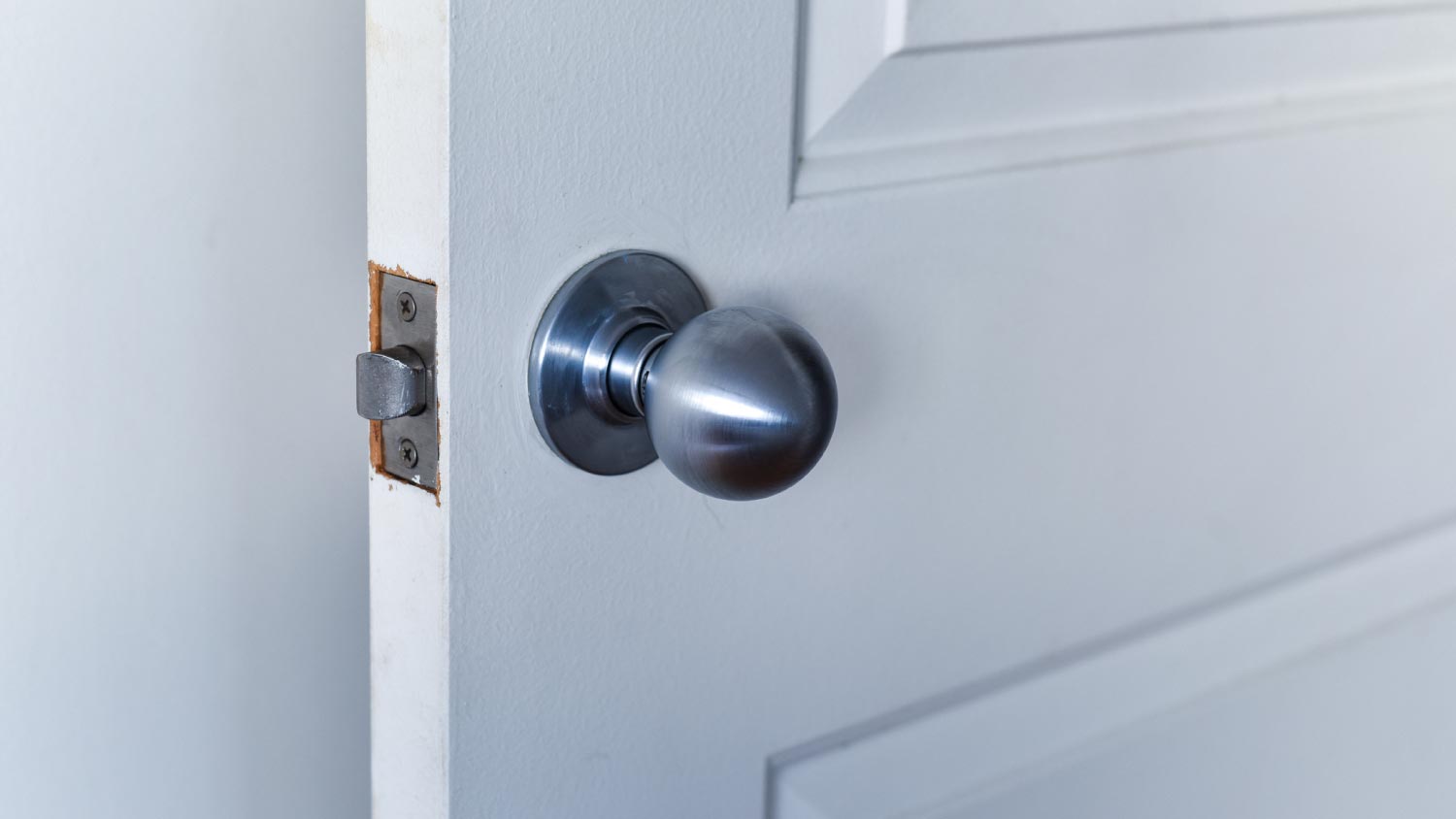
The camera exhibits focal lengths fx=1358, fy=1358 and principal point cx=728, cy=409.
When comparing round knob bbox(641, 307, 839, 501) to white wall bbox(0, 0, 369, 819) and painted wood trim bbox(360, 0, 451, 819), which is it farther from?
white wall bbox(0, 0, 369, 819)

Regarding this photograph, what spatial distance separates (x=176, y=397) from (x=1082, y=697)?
39 centimetres

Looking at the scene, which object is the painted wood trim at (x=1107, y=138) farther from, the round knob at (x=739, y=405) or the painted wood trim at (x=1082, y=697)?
the painted wood trim at (x=1082, y=697)

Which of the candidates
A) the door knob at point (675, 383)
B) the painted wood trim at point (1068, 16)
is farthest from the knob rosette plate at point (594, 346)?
the painted wood trim at point (1068, 16)

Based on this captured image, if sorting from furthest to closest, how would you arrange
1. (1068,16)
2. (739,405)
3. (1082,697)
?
1. (1082,697)
2. (1068,16)
3. (739,405)

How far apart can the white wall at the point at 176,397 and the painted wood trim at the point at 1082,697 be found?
9.2 inches

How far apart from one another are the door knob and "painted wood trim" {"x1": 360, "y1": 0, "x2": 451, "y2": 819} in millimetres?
36

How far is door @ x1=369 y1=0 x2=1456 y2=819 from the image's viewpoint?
37 cm

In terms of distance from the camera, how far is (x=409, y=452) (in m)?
0.38

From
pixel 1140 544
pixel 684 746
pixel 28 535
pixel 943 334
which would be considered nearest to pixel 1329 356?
pixel 1140 544

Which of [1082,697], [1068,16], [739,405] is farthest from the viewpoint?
[1082,697]

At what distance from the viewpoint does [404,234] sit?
0.37 metres

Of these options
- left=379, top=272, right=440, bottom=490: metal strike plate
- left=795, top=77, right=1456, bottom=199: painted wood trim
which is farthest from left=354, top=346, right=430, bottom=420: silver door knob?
left=795, top=77, right=1456, bottom=199: painted wood trim

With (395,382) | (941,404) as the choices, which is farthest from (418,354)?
(941,404)

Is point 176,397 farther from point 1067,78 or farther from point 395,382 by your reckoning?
point 1067,78
